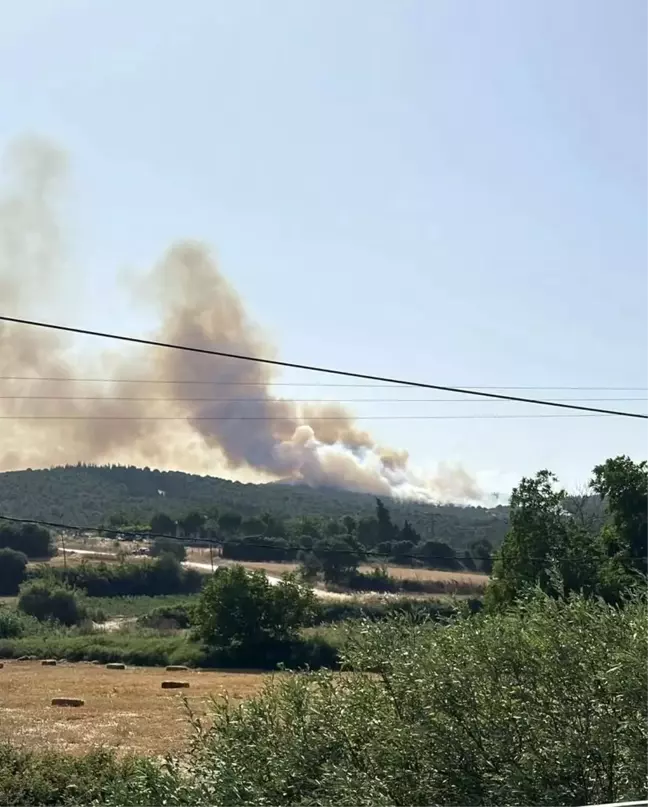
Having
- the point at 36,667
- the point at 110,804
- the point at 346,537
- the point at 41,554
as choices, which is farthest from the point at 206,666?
the point at 41,554

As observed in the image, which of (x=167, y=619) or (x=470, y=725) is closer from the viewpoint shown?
(x=470, y=725)

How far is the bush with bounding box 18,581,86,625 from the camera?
8756cm

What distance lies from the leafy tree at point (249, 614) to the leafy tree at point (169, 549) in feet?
218

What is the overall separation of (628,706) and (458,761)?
2.22 m

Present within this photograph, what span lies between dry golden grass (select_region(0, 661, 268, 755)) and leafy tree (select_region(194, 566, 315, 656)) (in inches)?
276

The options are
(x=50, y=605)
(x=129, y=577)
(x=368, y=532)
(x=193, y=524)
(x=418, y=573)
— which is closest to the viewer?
(x=50, y=605)

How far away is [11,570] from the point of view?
115000 mm

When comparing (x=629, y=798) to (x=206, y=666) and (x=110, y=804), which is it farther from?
(x=206, y=666)

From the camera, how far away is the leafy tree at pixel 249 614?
212 ft

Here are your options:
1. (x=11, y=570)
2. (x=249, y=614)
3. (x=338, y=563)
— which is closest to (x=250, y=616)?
(x=249, y=614)

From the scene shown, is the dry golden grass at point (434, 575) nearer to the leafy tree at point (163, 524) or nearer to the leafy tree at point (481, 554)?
the leafy tree at point (481, 554)

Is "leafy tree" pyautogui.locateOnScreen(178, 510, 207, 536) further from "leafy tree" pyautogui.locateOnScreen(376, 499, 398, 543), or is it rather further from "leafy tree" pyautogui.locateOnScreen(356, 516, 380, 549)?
"leafy tree" pyautogui.locateOnScreen(376, 499, 398, 543)

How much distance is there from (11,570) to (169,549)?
1166 inches

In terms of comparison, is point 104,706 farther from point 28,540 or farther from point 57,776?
point 28,540
